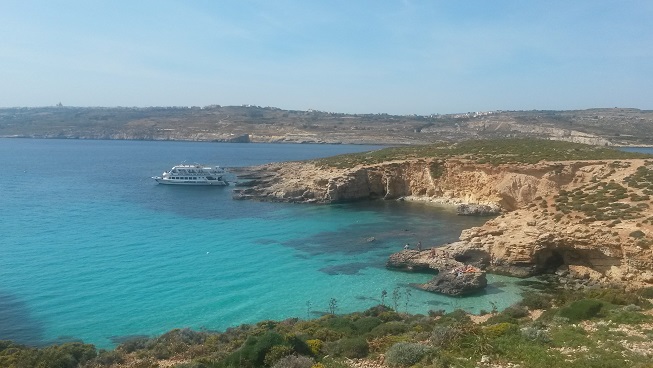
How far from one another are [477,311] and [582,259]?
8.56 m

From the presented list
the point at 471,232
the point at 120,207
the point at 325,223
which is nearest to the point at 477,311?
the point at 471,232

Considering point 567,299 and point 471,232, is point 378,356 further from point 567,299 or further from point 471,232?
point 471,232

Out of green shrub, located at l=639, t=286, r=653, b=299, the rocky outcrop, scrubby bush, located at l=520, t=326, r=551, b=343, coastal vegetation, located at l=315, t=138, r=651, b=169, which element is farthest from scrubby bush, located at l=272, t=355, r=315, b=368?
coastal vegetation, located at l=315, t=138, r=651, b=169

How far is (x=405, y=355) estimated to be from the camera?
12.1 metres

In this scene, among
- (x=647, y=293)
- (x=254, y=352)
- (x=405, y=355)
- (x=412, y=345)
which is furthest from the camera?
(x=647, y=293)

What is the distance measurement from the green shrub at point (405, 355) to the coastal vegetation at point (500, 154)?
126ft

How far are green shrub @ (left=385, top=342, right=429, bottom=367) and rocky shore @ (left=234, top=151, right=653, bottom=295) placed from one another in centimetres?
1273

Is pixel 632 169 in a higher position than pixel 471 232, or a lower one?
higher

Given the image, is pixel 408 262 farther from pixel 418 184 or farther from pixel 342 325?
pixel 418 184

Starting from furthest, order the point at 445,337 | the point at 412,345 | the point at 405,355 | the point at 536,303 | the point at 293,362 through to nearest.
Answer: the point at 536,303 < the point at 445,337 < the point at 412,345 < the point at 405,355 < the point at 293,362

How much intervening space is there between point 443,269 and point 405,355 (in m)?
16.1

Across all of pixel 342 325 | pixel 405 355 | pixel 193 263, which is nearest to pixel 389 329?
pixel 342 325

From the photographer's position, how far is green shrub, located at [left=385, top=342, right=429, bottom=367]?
12.0 m

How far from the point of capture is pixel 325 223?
142ft
